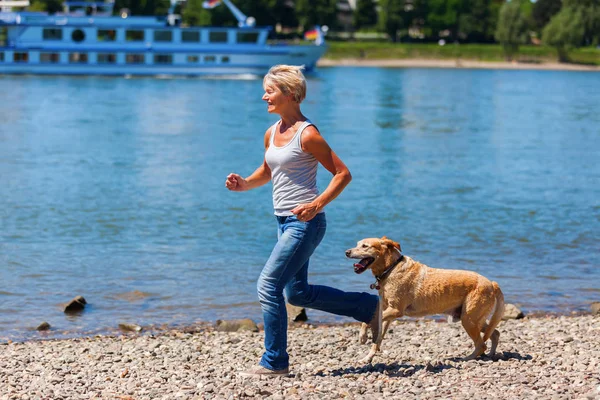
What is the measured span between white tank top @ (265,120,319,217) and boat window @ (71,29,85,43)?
218 feet

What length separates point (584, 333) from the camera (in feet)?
26.0

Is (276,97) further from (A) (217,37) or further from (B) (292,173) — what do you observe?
(A) (217,37)

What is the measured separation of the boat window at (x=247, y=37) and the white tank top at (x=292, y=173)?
209 ft

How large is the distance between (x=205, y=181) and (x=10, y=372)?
16.0 m

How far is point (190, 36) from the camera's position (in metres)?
69.2

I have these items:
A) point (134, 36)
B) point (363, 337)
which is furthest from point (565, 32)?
point (363, 337)

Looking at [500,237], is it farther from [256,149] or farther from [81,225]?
[256,149]

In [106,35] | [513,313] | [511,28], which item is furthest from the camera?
[511,28]

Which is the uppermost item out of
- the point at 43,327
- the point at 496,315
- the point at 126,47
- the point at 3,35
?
the point at 496,315

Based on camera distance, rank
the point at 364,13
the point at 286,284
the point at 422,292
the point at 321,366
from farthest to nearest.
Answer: the point at 364,13 < the point at 321,366 < the point at 422,292 < the point at 286,284

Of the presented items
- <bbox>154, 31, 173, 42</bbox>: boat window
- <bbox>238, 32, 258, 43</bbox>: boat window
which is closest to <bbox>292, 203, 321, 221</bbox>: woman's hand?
<bbox>238, 32, 258, 43</bbox>: boat window

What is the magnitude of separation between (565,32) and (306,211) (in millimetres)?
97684

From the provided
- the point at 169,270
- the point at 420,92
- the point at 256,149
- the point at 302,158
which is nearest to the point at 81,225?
the point at 169,270

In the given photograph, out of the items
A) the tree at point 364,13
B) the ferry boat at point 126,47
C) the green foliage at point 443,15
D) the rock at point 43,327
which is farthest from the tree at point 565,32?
the rock at point 43,327
